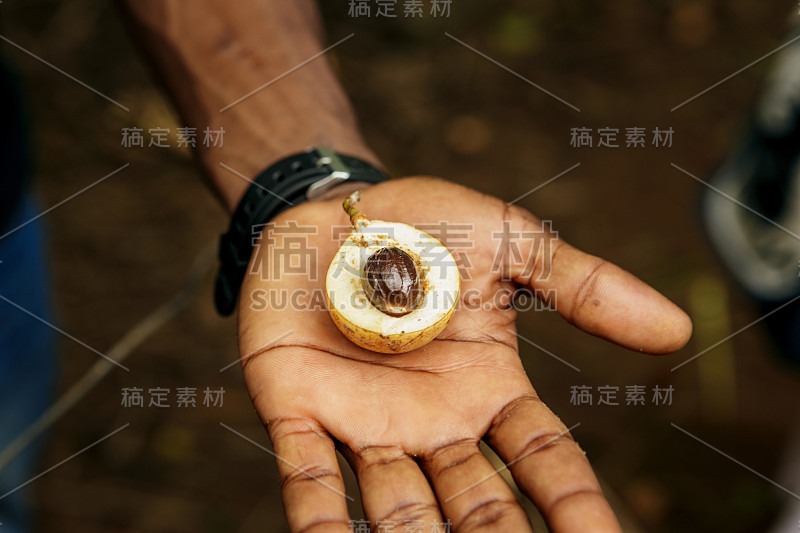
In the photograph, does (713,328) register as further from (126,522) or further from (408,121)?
(126,522)

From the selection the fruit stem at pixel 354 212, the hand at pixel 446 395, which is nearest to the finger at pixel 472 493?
the hand at pixel 446 395

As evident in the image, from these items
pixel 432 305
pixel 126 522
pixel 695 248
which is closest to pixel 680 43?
pixel 695 248

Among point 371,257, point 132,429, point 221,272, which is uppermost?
point 371,257

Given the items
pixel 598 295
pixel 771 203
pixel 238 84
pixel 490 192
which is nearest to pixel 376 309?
pixel 598 295

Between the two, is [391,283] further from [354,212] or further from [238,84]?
[238,84]

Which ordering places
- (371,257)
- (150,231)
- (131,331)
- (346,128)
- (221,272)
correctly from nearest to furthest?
(371,257), (221,272), (346,128), (131,331), (150,231)

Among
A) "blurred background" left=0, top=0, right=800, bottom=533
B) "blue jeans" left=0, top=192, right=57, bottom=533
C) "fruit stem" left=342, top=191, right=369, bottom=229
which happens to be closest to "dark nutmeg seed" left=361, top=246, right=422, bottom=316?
"fruit stem" left=342, top=191, right=369, bottom=229

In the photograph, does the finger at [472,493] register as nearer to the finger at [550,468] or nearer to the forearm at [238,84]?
the finger at [550,468]

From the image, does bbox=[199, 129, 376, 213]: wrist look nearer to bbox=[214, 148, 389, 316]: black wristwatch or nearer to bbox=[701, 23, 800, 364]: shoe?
bbox=[214, 148, 389, 316]: black wristwatch
